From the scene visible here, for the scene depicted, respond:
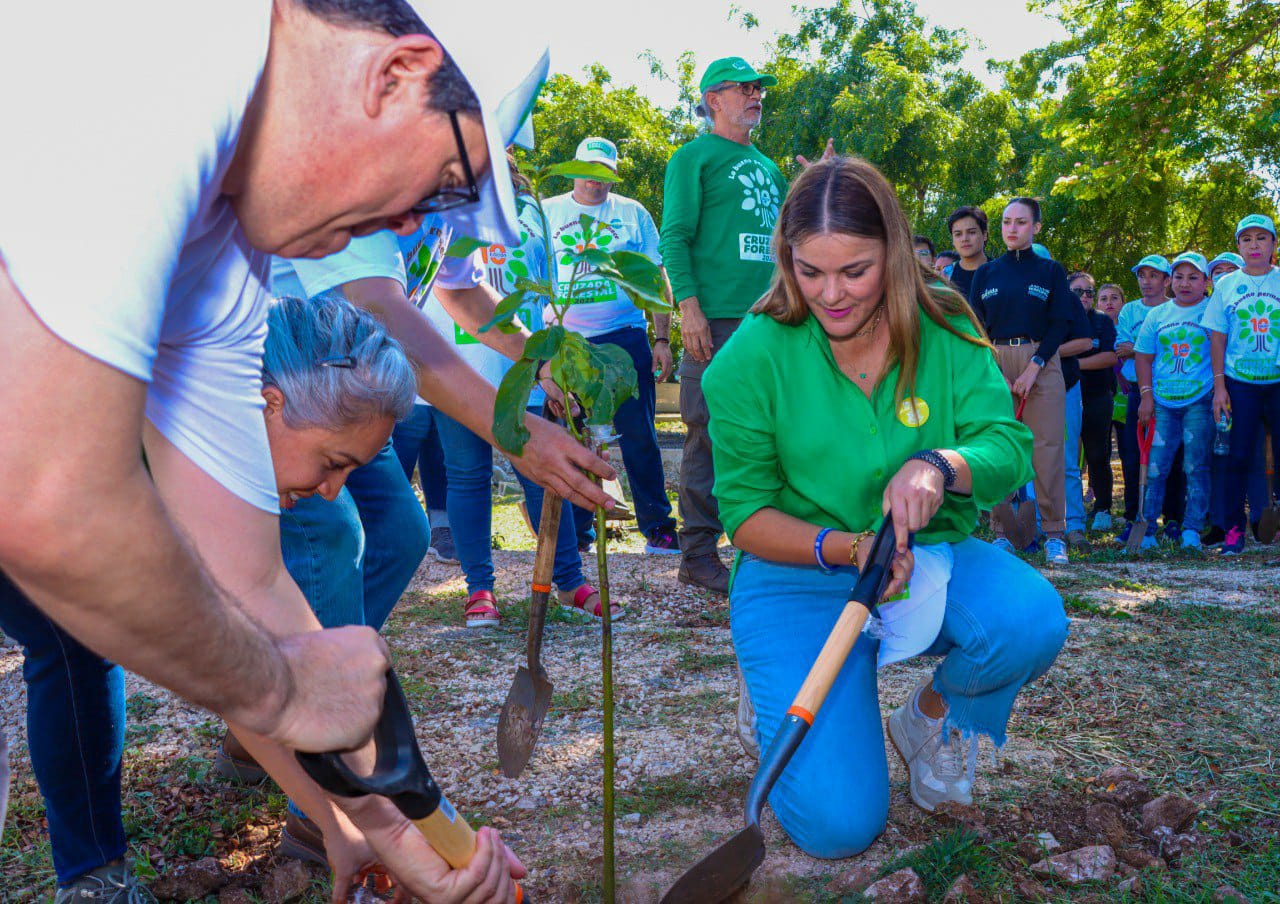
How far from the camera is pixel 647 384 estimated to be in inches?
232

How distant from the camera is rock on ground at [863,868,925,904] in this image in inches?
83.5

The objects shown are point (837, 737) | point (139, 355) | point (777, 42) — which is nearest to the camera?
point (139, 355)

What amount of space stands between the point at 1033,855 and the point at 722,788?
0.80 meters

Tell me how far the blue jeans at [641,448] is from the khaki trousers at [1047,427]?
2196 mm

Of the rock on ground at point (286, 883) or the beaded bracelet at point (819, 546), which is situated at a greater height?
the beaded bracelet at point (819, 546)

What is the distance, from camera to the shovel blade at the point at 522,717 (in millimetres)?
2506

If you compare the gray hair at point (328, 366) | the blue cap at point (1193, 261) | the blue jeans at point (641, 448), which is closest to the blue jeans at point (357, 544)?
the gray hair at point (328, 366)

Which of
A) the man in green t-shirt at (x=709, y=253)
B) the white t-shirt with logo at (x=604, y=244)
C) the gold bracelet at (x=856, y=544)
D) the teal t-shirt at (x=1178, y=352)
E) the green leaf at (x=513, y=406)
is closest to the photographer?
the green leaf at (x=513, y=406)

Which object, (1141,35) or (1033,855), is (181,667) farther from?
(1141,35)

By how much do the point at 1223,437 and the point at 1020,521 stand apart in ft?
5.25

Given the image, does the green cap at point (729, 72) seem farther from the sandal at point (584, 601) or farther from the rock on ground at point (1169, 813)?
the rock on ground at point (1169, 813)

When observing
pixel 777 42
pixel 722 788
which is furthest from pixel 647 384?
pixel 777 42

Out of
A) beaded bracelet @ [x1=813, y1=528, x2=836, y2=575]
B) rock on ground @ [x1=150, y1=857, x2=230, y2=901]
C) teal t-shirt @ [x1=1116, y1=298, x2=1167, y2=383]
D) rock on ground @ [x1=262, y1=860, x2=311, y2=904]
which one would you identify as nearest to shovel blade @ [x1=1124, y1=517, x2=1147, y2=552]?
teal t-shirt @ [x1=1116, y1=298, x2=1167, y2=383]

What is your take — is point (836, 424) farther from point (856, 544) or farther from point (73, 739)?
point (73, 739)
